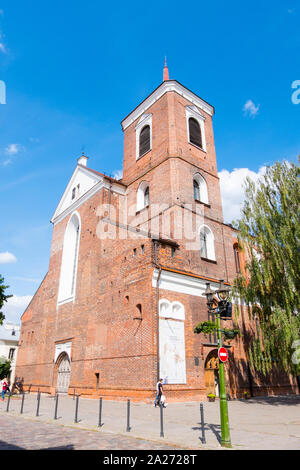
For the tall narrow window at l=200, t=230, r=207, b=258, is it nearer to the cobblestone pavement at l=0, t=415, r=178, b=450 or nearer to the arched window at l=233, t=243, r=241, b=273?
the arched window at l=233, t=243, r=241, b=273

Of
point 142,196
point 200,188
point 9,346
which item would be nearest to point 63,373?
point 142,196

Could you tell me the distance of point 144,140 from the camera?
26547mm

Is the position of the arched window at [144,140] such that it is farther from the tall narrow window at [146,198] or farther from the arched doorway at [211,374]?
the arched doorway at [211,374]

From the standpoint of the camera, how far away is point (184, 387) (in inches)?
613

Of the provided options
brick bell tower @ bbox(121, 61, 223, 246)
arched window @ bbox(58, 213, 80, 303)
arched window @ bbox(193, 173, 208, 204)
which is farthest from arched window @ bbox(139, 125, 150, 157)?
arched window @ bbox(58, 213, 80, 303)

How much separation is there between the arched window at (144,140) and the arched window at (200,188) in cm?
470

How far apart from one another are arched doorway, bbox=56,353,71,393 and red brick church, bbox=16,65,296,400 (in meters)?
0.09

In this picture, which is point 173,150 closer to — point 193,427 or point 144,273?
point 144,273

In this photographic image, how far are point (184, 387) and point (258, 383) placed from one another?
269 inches

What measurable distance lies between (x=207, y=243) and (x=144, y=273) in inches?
278

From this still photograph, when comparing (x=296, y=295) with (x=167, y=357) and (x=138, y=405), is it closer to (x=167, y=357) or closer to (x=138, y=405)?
(x=167, y=357)

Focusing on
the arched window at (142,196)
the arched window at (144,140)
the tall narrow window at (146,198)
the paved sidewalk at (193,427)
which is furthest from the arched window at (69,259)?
the paved sidewalk at (193,427)
